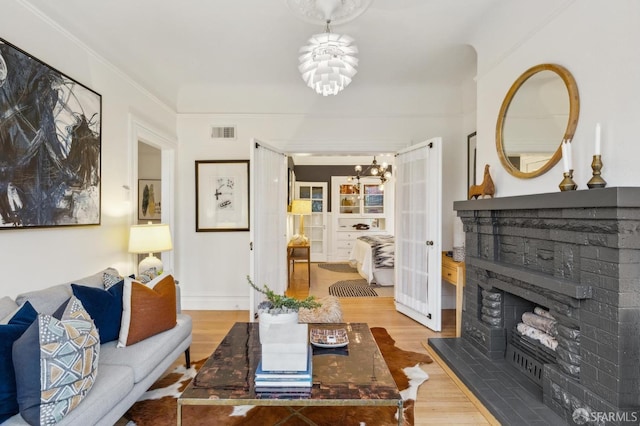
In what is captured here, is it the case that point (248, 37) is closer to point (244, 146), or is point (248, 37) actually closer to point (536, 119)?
point (244, 146)

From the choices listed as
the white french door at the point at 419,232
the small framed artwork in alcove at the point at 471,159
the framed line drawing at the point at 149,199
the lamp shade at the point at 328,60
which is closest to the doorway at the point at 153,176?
the framed line drawing at the point at 149,199

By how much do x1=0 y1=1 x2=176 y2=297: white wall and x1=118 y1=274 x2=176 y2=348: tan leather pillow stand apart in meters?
0.57

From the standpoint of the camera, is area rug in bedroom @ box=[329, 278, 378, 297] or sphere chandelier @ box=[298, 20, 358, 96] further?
area rug in bedroom @ box=[329, 278, 378, 297]

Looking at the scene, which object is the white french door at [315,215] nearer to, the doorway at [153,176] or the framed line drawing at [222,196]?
the doorway at [153,176]

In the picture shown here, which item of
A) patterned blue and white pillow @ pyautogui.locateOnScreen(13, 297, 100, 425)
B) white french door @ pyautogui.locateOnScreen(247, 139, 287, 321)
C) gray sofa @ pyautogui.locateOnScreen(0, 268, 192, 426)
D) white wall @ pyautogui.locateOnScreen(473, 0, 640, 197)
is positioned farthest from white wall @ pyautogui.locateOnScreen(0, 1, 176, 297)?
white wall @ pyautogui.locateOnScreen(473, 0, 640, 197)

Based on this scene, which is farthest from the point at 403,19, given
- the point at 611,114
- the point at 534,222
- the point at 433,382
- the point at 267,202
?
the point at 433,382

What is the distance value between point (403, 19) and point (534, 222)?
6.32ft

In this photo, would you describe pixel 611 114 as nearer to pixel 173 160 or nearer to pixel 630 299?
pixel 630 299

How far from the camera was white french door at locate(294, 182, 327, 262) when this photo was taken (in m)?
8.75

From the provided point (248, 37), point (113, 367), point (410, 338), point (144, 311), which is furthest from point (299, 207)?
point (113, 367)

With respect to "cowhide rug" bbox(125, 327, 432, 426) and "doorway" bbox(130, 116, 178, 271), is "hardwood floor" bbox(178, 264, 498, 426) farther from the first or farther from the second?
"doorway" bbox(130, 116, 178, 271)

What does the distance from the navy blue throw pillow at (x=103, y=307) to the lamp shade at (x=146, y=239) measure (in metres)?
0.90

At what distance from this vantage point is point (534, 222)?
2148 millimetres

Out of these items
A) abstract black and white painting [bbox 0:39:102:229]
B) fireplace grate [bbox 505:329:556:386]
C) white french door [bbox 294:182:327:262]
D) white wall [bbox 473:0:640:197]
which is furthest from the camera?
white french door [bbox 294:182:327:262]
